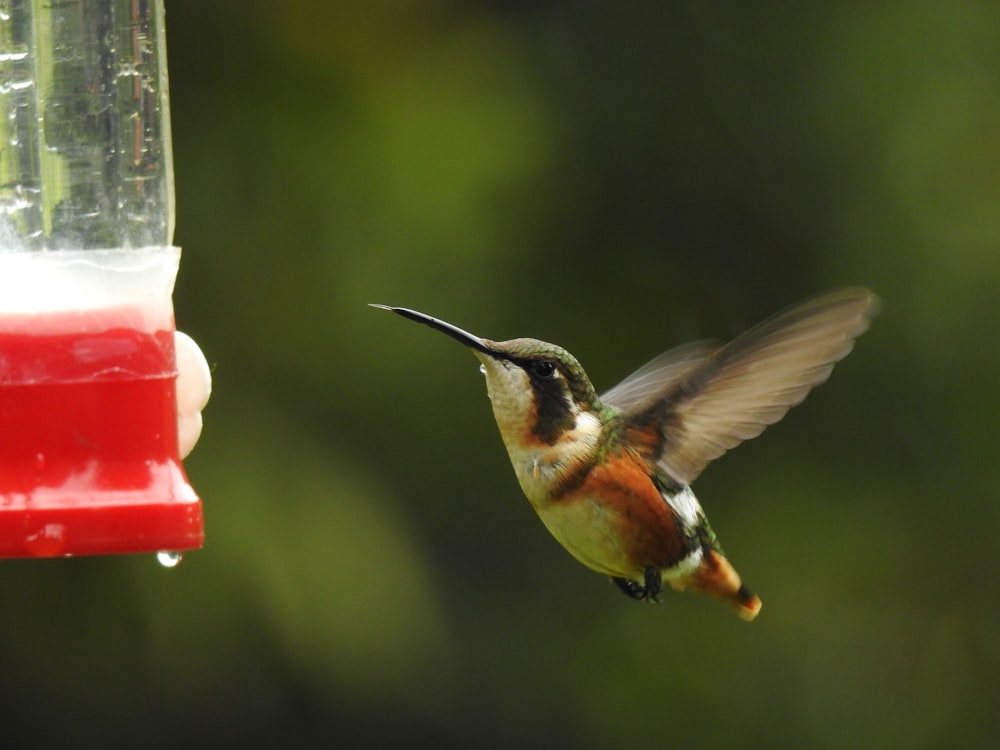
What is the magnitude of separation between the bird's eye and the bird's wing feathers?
31 centimetres

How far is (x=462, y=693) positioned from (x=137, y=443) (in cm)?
329

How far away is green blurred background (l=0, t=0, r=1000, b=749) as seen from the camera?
4.81 metres

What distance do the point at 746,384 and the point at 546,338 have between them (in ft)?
7.66

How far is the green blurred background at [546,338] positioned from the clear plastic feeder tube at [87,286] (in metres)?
2.33

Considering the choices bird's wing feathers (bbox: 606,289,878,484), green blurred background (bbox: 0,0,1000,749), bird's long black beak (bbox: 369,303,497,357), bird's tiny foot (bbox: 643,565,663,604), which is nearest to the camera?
Result: bird's long black beak (bbox: 369,303,497,357)

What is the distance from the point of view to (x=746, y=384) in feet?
9.72

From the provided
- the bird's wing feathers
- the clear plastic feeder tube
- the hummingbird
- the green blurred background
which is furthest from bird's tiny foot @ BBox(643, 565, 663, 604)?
the green blurred background

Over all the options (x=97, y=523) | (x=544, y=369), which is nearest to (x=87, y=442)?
(x=97, y=523)

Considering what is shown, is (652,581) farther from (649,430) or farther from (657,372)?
(657,372)

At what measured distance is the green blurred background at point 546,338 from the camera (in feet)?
15.8

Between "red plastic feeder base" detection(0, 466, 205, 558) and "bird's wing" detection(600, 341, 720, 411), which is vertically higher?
"red plastic feeder base" detection(0, 466, 205, 558)

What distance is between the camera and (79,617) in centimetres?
469

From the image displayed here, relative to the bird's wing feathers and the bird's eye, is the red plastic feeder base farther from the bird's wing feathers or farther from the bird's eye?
the bird's wing feathers

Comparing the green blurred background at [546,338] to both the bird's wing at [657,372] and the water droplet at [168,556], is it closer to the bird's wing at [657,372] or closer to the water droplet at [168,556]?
the bird's wing at [657,372]
